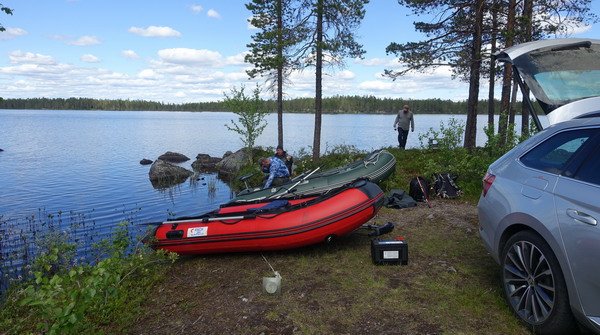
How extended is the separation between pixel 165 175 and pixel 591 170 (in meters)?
20.4

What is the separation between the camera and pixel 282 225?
6.09 metres

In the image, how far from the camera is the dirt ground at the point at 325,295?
164 inches

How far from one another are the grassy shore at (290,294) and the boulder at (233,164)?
15.9 m

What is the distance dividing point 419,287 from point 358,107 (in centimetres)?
11811

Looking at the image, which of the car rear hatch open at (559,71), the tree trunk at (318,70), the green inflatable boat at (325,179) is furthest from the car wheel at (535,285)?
the tree trunk at (318,70)

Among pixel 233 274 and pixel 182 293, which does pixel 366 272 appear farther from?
pixel 182 293

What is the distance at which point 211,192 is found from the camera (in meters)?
18.3

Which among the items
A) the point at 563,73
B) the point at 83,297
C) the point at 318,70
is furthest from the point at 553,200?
the point at 318,70

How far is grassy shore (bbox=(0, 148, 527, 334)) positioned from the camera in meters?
4.01

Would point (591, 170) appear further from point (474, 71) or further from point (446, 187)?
point (474, 71)

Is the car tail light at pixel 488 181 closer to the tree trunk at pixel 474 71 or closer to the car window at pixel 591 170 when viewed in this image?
the car window at pixel 591 170

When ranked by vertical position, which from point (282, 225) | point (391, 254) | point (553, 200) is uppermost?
point (553, 200)

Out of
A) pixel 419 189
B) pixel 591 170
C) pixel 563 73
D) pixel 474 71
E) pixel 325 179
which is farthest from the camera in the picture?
pixel 474 71

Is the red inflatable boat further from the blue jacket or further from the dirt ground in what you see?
the blue jacket
